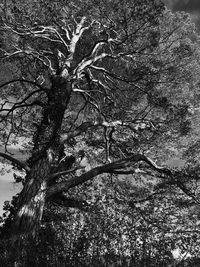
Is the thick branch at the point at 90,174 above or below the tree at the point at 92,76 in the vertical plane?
below

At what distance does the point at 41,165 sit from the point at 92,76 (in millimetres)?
4741

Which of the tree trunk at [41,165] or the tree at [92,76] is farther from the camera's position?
the tree at [92,76]

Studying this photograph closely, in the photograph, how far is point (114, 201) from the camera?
10.2 metres

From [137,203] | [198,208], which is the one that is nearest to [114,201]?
[137,203]

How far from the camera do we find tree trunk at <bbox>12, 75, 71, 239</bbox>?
22.9 ft

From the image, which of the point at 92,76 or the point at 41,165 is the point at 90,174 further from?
the point at 92,76

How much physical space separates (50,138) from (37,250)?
310 cm

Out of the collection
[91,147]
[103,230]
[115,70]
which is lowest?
[103,230]

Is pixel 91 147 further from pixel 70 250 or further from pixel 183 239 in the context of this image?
pixel 70 250

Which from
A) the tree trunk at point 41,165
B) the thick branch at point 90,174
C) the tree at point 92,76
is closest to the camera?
the tree trunk at point 41,165

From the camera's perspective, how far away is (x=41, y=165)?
783 cm

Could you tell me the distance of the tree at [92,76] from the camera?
9.08 metres

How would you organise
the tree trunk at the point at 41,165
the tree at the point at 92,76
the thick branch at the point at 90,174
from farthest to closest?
the tree at the point at 92,76 < the thick branch at the point at 90,174 < the tree trunk at the point at 41,165

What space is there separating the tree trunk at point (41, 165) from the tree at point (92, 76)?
0.10 ft
